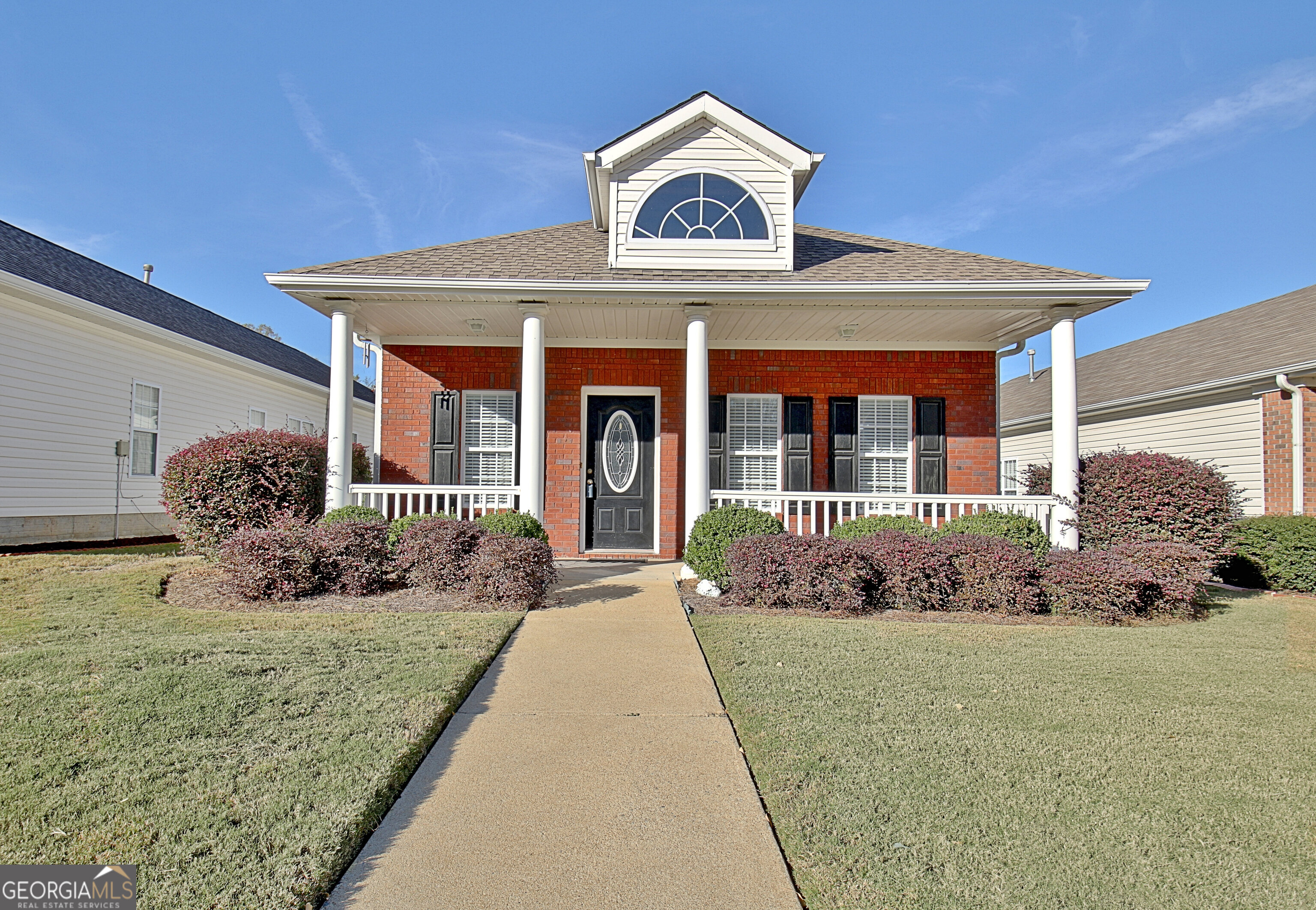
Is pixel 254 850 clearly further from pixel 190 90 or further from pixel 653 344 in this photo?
pixel 190 90

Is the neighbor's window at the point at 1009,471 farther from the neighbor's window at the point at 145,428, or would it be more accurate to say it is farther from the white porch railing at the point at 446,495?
the neighbor's window at the point at 145,428

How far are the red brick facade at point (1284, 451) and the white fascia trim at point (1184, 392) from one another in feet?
1.11

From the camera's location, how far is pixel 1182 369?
1284cm

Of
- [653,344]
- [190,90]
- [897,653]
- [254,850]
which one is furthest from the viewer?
[190,90]

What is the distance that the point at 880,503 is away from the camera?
8.75m

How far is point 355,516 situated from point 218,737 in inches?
186

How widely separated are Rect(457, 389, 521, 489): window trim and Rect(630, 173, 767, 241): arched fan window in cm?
306

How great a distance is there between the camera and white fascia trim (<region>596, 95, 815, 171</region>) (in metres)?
8.84

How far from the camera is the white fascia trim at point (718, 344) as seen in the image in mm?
10016

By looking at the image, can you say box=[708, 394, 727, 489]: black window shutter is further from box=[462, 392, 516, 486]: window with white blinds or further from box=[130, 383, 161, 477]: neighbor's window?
box=[130, 383, 161, 477]: neighbor's window

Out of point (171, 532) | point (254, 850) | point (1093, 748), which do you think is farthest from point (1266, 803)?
point (171, 532)

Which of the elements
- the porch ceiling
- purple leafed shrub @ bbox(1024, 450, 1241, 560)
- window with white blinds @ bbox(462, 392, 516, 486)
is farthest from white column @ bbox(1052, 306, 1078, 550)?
window with white blinds @ bbox(462, 392, 516, 486)

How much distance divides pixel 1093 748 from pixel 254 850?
141 inches

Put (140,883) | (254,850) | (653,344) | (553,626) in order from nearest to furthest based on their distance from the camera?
(140,883)
(254,850)
(553,626)
(653,344)
